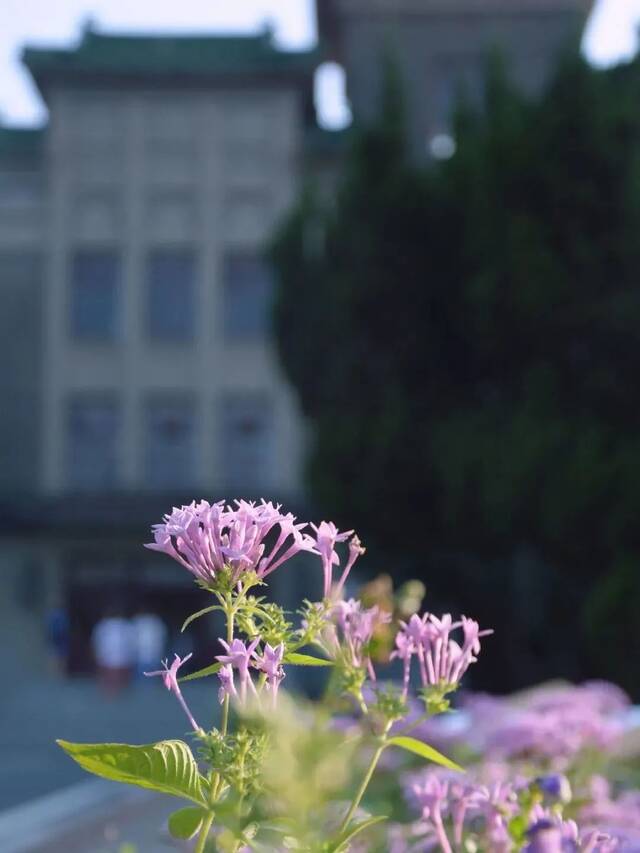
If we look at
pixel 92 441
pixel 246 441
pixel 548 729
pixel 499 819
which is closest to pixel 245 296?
pixel 246 441

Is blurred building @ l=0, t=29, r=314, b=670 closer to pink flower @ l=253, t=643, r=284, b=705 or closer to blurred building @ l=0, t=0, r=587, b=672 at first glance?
blurred building @ l=0, t=0, r=587, b=672

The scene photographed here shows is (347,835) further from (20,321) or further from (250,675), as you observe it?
(20,321)

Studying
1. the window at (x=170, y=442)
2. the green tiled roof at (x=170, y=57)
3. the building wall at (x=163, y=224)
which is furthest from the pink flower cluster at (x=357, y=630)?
the green tiled roof at (x=170, y=57)

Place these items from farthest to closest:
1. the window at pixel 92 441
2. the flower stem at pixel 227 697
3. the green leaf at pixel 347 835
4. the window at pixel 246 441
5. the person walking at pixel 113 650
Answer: the window at pixel 92 441
the window at pixel 246 441
the person walking at pixel 113 650
the green leaf at pixel 347 835
the flower stem at pixel 227 697

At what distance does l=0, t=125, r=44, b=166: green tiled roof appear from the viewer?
79.9 ft

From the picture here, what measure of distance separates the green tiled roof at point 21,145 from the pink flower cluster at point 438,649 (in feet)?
79.8

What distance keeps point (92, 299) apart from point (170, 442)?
9.68ft

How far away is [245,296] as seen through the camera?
2422cm

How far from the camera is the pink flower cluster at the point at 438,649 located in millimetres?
1133

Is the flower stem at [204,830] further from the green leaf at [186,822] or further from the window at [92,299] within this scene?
the window at [92,299]

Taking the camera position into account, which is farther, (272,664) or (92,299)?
(92,299)

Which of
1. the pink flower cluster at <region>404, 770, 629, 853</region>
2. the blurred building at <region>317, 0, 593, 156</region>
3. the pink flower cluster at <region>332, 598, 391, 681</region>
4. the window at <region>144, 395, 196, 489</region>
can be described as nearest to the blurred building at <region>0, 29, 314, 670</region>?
the window at <region>144, 395, 196, 489</region>

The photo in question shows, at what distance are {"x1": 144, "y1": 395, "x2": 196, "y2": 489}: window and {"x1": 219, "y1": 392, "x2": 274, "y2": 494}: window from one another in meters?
0.60

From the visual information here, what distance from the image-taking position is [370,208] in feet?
46.3
